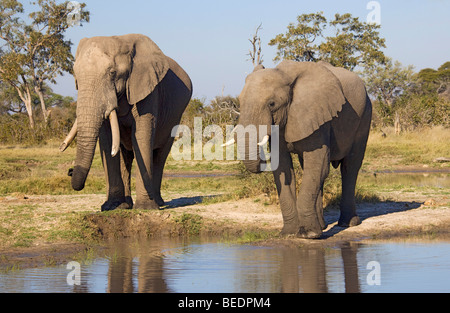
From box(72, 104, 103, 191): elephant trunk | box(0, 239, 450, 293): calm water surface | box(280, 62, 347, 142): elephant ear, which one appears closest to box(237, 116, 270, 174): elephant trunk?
box(280, 62, 347, 142): elephant ear

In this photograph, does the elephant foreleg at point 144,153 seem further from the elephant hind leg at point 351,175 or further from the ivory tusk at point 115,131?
the elephant hind leg at point 351,175

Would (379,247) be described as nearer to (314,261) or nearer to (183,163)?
(314,261)

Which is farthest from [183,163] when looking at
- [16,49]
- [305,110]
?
[16,49]

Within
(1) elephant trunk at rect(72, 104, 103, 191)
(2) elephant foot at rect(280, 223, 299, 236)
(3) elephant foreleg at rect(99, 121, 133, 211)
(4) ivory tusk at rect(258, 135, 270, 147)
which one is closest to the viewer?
(4) ivory tusk at rect(258, 135, 270, 147)

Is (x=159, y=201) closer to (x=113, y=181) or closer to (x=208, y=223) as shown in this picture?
(x=113, y=181)

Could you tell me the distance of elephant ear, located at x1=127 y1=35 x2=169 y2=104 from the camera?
1014 centimetres

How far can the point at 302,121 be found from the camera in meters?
8.36

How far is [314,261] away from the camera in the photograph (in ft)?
25.9

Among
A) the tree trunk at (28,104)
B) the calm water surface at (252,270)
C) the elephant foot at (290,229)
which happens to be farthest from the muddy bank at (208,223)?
the tree trunk at (28,104)

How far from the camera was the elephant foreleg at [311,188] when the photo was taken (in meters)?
8.58

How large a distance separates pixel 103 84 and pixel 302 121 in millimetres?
2938

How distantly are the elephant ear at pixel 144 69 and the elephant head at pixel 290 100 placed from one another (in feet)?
7.60

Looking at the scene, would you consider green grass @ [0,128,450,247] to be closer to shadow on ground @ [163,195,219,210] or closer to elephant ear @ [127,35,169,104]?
shadow on ground @ [163,195,219,210]

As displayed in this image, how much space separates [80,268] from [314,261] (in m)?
2.58
